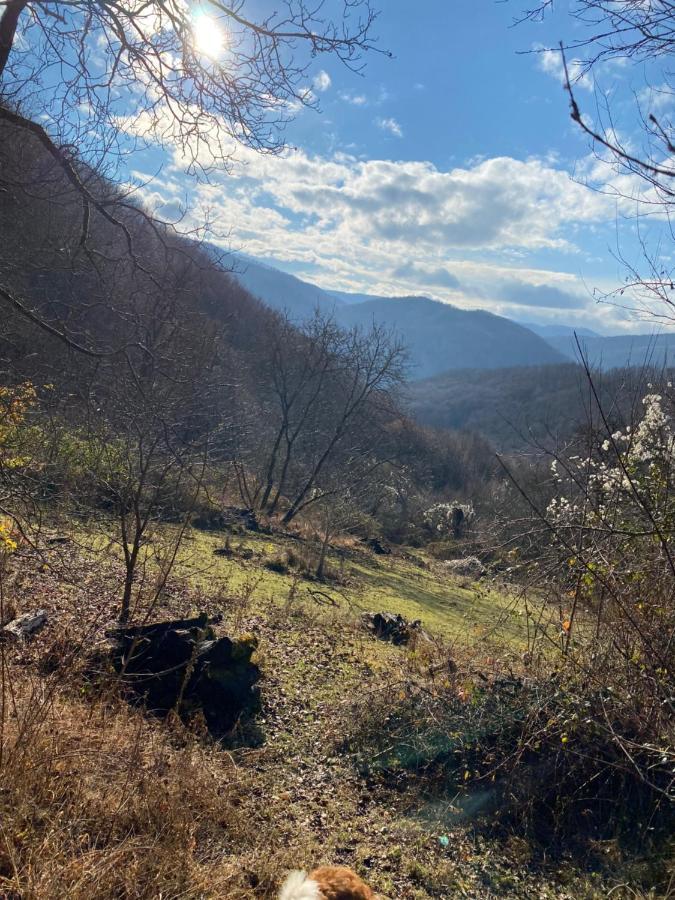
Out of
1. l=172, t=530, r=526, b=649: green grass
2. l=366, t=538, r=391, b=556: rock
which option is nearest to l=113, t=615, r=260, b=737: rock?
l=172, t=530, r=526, b=649: green grass

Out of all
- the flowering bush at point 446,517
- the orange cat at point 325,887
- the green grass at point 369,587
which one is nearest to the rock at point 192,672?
the green grass at point 369,587

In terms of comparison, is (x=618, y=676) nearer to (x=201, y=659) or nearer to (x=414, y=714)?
(x=414, y=714)

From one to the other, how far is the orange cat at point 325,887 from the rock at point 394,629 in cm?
564

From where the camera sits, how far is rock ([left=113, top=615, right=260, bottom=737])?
4.80 metres

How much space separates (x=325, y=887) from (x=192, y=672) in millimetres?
2531

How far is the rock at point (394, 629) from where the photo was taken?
27.9 ft

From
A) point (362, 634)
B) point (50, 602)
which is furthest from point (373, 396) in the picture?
point (50, 602)

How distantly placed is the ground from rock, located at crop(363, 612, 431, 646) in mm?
1596

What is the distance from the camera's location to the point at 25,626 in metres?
4.97

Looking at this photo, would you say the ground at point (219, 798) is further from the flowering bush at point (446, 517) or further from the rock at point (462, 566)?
the flowering bush at point (446, 517)

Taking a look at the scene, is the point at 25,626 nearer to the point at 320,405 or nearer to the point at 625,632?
the point at 625,632

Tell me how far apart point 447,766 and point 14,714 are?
3368 millimetres

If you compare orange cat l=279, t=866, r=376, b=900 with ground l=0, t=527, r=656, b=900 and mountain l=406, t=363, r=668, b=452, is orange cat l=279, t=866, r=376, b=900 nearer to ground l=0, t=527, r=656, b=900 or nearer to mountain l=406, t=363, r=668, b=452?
ground l=0, t=527, r=656, b=900

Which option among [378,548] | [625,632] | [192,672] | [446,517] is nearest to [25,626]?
[192,672]
